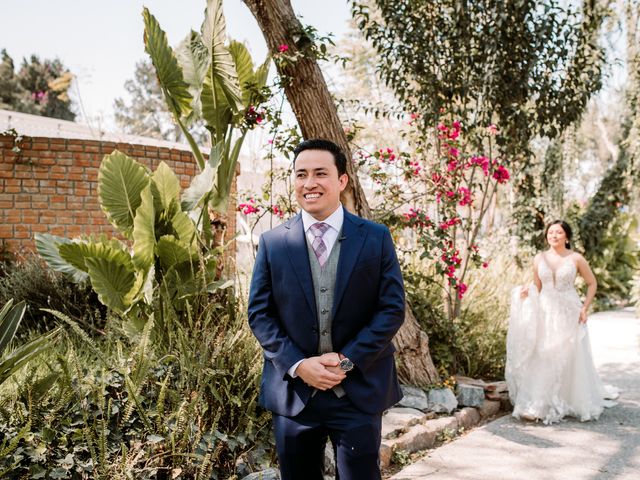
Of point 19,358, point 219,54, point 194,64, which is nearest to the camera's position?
point 19,358

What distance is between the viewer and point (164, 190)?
213 inches

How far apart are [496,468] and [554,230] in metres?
2.96

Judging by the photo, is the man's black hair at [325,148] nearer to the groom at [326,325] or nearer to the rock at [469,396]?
the groom at [326,325]

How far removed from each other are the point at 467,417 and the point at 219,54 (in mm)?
4308

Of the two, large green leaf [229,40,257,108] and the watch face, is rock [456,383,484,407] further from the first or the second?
the watch face

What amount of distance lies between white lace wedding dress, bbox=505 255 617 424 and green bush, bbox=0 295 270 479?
3256 mm

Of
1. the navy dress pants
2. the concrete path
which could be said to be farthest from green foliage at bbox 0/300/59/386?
the concrete path

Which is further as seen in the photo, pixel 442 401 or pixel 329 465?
pixel 442 401

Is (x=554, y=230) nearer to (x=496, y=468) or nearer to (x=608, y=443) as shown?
(x=608, y=443)

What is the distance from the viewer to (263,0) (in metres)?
5.00

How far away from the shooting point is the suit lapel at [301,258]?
239 centimetres

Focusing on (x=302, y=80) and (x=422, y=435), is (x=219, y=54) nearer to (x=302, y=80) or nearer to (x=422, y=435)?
(x=302, y=80)

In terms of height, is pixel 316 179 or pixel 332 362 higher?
pixel 316 179

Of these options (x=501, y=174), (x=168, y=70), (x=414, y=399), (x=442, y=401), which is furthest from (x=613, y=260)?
(x=168, y=70)
